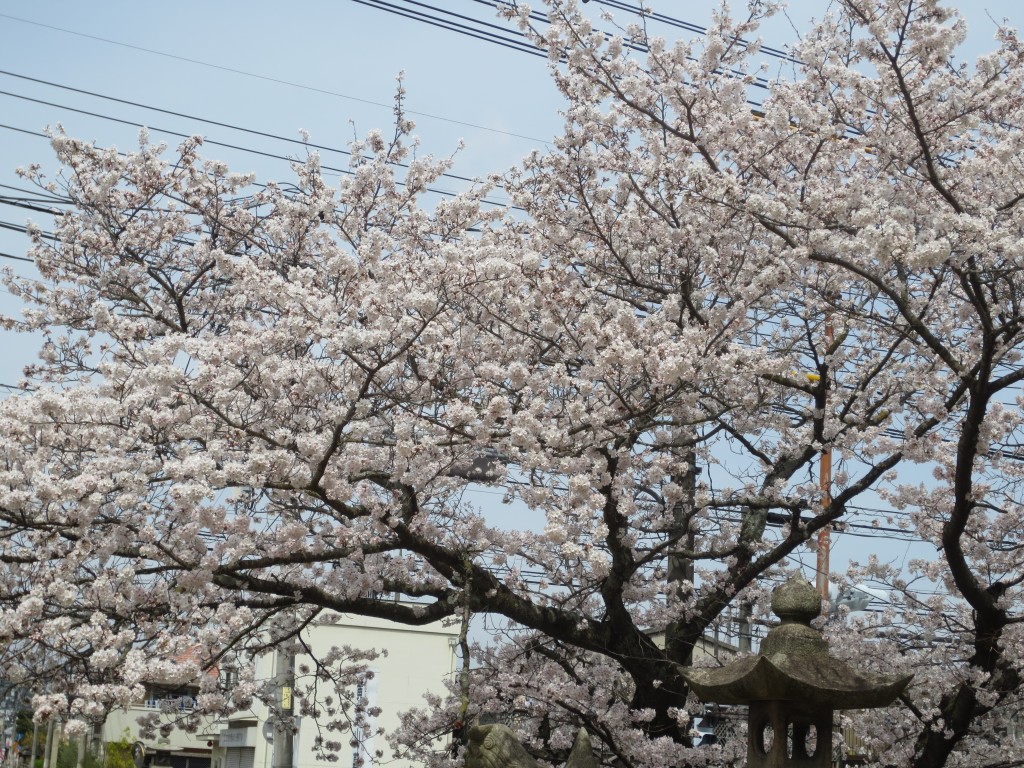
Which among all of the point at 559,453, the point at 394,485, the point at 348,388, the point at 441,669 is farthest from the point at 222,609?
the point at 441,669

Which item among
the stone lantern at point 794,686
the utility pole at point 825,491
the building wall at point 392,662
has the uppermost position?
the utility pole at point 825,491

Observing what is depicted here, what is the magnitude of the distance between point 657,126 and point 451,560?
421cm

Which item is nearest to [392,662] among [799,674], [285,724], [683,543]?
[285,724]

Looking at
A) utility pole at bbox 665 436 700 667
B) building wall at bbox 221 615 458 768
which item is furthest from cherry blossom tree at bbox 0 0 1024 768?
building wall at bbox 221 615 458 768

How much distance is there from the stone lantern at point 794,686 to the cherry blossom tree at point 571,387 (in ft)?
5.76

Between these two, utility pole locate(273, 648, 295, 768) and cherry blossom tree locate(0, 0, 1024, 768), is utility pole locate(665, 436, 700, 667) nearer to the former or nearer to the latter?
cherry blossom tree locate(0, 0, 1024, 768)

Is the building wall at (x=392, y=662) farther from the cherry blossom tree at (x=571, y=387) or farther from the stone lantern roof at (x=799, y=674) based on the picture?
the stone lantern roof at (x=799, y=674)

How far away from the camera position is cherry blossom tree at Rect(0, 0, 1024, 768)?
691 cm

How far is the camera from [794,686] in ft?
18.4

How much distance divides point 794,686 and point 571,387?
119 inches

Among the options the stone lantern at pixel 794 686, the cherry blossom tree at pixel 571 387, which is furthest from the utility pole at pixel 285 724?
the stone lantern at pixel 794 686

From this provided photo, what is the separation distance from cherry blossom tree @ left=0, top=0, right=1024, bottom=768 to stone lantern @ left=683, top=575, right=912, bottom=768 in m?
1.75

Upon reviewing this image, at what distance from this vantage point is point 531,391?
7785 mm

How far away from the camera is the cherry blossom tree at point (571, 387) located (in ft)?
22.7
